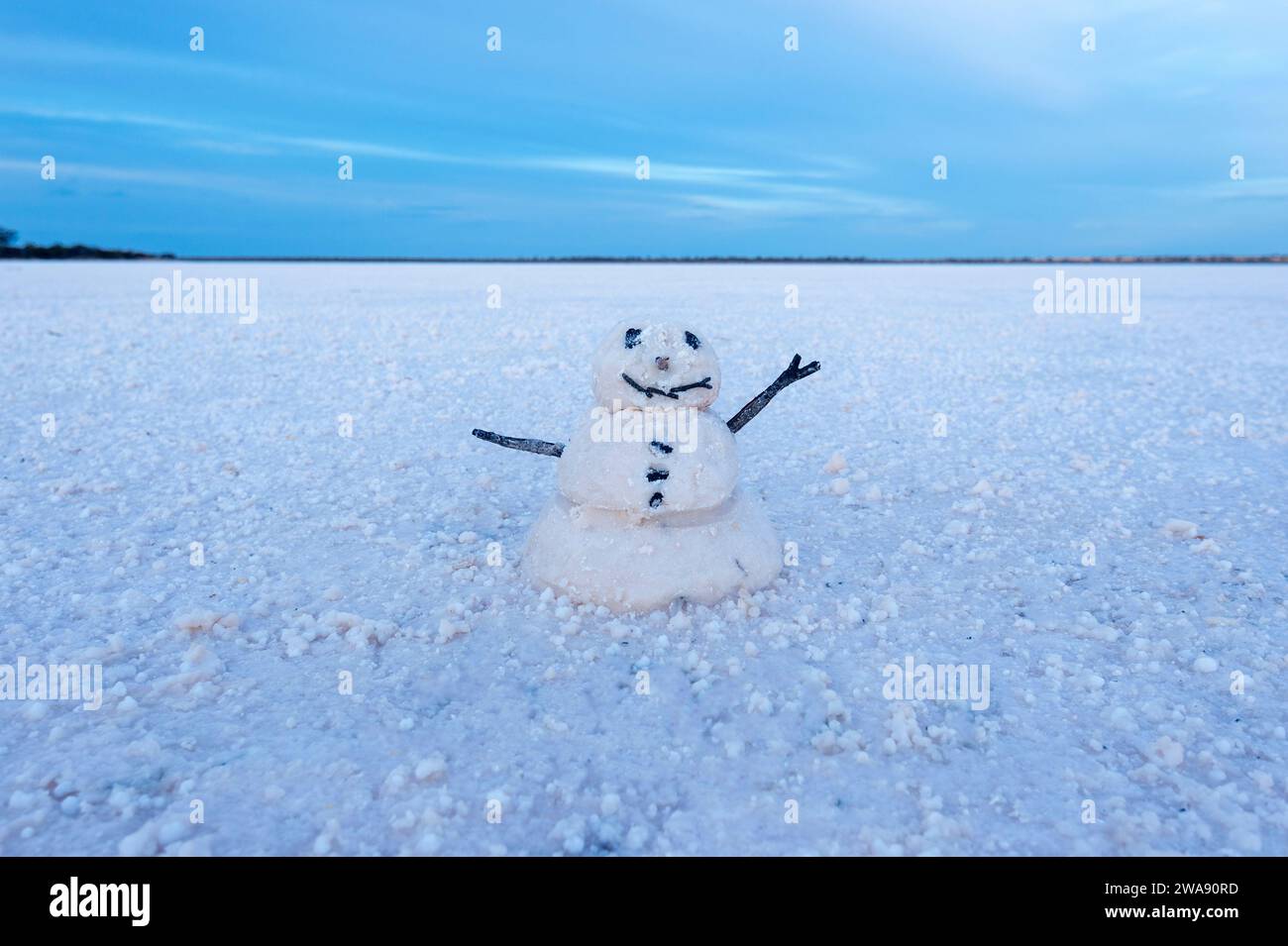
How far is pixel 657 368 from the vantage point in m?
3.79

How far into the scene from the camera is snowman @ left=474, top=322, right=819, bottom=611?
3779 millimetres

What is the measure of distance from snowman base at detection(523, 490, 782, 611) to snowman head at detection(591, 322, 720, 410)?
1.73 ft

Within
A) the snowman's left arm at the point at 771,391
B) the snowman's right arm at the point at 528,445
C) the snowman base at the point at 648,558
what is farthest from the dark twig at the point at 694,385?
the snowman's right arm at the point at 528,445

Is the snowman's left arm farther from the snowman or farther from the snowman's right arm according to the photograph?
the snowman's right arm

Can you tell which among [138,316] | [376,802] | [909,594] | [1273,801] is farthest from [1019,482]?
[138,316]

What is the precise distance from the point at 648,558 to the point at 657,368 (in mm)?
845

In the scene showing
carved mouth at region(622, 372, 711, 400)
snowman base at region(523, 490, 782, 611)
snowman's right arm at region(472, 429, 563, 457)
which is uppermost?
carved mouth at region(622, 372, 711, 400)

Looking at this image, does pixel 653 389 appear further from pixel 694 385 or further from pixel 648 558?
pixel 648 558

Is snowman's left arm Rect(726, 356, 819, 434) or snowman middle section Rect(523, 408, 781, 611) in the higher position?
snowman's left arm Rect(726, 356, 819, 434)

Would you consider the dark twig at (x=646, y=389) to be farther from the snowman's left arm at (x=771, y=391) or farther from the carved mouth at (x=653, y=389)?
the snowman's left arm at (x=771, y=391)

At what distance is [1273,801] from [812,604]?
1804 mm

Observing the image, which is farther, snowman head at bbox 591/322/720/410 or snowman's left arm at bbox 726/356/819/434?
snowman's left arm at bbox 726/356/819/434

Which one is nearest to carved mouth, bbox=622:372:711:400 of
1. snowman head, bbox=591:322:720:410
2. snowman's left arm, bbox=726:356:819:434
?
snowman head, bbox=591:322:720:410

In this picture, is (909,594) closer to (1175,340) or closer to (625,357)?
(625,357)
